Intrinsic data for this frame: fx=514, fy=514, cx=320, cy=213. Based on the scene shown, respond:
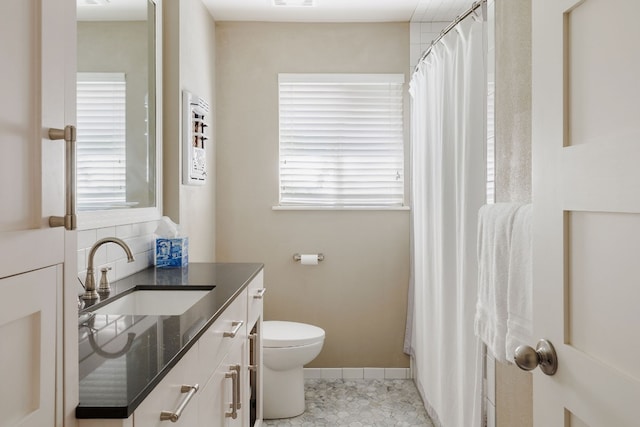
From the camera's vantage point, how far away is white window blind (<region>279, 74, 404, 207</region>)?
3.57m

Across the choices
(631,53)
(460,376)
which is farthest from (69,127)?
(460,376)

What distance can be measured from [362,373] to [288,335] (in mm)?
884

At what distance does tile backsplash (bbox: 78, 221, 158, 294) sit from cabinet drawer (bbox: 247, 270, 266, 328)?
52 centimetres

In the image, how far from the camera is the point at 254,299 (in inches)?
95.3

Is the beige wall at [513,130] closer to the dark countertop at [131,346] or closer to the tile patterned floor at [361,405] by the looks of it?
the dark countertop at [131,346]

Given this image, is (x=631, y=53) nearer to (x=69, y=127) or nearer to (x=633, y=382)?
(x=633, y=382)

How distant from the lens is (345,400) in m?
3.23

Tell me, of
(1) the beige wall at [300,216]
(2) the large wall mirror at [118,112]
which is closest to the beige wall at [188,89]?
(2) the large wall mirror at [118,112]

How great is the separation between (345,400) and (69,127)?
9.30 feet

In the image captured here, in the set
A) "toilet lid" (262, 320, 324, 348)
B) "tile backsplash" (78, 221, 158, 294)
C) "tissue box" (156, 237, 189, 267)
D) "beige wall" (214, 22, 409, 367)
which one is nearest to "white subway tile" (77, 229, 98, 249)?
"tile backsplash" (78, 221, 158, 294)

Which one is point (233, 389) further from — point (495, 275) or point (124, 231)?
point (495, 275)

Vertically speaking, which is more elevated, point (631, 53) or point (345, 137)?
point (345, 137)

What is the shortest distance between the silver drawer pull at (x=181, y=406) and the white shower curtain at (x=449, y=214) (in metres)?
1.24

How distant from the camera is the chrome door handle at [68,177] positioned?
0.76 metres
